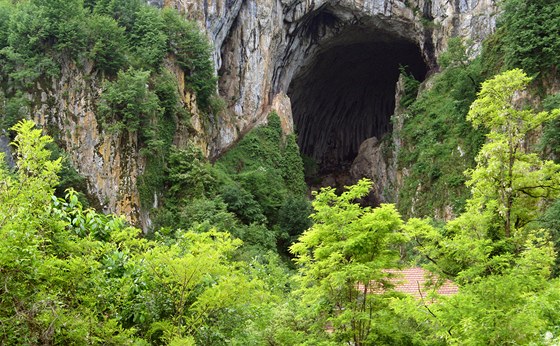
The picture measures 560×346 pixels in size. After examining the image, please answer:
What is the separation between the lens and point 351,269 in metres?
8.53

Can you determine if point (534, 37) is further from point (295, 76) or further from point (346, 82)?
point (346, 82)

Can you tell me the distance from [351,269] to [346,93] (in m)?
39.0

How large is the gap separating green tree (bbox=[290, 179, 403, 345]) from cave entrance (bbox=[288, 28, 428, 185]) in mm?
31165

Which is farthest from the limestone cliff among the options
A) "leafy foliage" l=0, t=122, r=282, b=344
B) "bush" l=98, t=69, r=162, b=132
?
"leafy foliage" l=0, t=122, r=282, b=344

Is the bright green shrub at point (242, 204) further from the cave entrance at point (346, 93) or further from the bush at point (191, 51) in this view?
the cave entrance at point (346, 93)

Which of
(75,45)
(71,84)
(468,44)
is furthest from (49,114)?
(468,44)

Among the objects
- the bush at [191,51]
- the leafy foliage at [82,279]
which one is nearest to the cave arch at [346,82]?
the bush at [191,51]

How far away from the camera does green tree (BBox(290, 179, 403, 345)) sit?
8.77 m

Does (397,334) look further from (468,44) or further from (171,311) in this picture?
(468,44)

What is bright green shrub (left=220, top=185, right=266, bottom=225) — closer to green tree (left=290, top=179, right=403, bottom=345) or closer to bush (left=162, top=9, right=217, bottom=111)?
bush (left=162, top=9, right=217, bottom=111)

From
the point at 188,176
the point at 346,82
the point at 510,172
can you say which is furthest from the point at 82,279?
the point at 346,82

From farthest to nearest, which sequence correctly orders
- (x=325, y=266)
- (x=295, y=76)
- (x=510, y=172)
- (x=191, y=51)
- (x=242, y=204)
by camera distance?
(x=295, y=76) < (x=191, y=51) < (x=242, y=204) < (x=510, y=172) < (x=325, y=266)

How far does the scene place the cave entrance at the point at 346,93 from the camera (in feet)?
134

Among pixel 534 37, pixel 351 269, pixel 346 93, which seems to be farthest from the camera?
pixel 346 93
